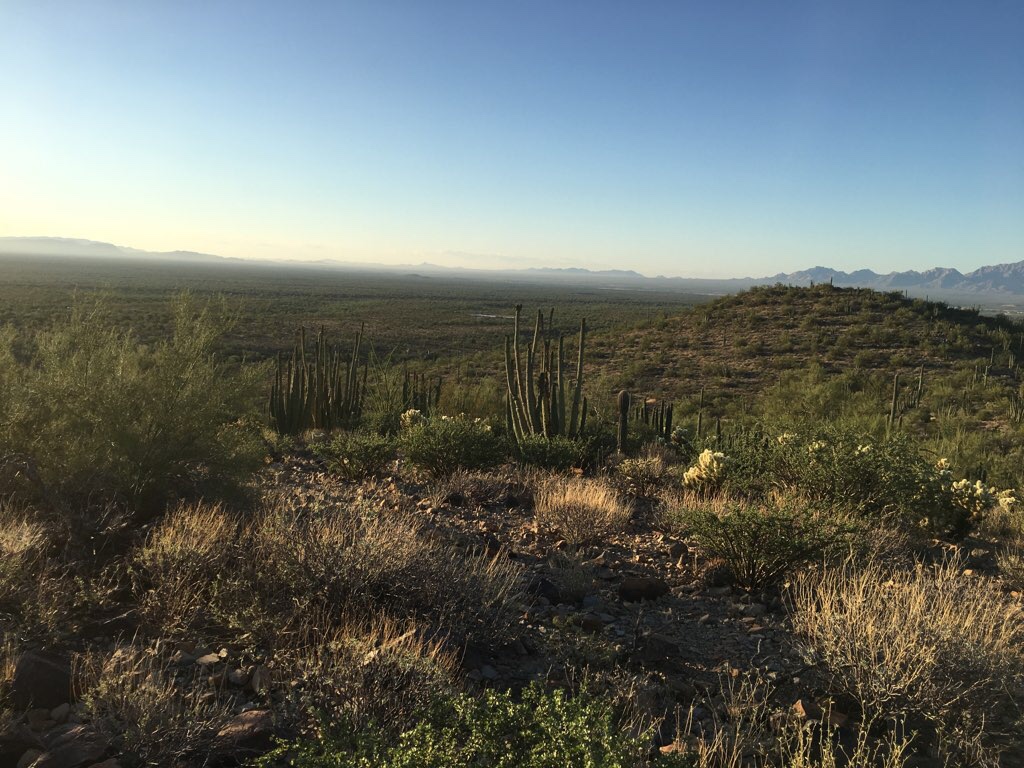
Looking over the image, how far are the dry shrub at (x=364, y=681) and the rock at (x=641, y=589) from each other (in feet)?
6.44

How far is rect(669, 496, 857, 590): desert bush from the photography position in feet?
17.3

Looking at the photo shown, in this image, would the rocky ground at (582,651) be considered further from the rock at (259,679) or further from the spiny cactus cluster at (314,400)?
the spiny cactus cluster at (314,400)

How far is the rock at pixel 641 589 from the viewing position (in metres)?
5.04

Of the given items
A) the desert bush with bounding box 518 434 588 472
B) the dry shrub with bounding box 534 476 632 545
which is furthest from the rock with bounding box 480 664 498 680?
the desert bush with bounding box 518 434 588 472

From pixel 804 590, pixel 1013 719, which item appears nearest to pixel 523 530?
pixel 804 590

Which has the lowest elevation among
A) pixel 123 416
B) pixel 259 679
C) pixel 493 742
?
pixel 259 679

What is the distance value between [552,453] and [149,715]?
273 inches

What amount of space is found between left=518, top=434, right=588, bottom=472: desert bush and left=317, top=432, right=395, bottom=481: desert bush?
1920mm

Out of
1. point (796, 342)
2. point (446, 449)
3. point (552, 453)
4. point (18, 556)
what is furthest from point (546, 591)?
point (796, 342)

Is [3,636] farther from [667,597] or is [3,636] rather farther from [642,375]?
[642,375]

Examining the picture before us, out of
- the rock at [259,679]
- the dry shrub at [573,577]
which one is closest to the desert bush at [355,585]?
the rock at [259,679]

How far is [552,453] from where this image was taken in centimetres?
937

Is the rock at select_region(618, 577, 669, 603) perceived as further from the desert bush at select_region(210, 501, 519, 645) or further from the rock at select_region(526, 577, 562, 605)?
the desert bush at select_region(210, 501, 519, 645)

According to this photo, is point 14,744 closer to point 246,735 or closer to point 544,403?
point 246,735
